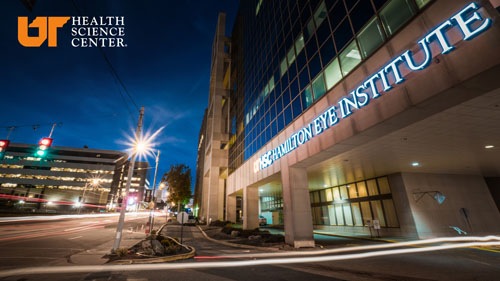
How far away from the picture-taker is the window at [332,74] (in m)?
12.7

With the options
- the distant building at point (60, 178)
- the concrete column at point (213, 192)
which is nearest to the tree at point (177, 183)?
the distant building at point (60, 178)

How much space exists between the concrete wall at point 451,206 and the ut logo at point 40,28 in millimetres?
30309

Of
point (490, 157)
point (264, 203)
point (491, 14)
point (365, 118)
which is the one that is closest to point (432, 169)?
point (490, 157)

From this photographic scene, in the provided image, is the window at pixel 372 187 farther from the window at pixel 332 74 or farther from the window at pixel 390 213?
the window at pixel 332 74

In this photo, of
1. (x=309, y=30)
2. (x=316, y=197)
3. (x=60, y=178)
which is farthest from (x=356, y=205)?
(x=60, y=178)

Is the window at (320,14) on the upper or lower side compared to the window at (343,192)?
upper

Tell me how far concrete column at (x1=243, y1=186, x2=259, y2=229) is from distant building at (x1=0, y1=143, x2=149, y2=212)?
64.9 metres

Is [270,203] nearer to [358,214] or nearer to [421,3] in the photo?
[358,214]

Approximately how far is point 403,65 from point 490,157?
1528cm

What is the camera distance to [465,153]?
15188mm

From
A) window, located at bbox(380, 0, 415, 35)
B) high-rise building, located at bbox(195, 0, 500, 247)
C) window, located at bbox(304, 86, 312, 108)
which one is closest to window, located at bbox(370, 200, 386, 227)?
high-rise building, located at bbox(195, 0, 500, 247)

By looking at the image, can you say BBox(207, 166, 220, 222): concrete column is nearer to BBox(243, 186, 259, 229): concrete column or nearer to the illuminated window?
BBox(243, 186, 259, 229): concrete column

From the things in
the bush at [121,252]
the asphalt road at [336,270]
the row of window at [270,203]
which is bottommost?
the asphalt road at [336,270]

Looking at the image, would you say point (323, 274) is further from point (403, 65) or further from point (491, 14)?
point (491, 14)
